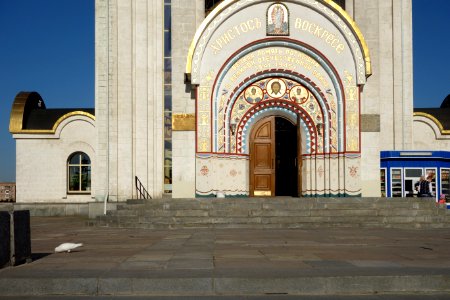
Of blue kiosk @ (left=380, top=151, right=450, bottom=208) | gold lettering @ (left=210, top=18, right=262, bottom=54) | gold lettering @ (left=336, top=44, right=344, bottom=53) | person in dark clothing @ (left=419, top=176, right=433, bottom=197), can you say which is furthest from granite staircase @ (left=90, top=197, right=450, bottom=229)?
gold lettering @ (left=210, top=18, right=262, bottom=54)

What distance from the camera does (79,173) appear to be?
25.4 m

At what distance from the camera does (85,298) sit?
719 centimetres

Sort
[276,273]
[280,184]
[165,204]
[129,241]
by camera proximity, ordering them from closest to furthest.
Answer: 1. [276,273]
2. [129,241]
3. [165,204]
4. [280,184]

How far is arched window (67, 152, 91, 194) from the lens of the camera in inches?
996

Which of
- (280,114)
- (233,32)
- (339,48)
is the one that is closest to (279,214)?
(280,114)


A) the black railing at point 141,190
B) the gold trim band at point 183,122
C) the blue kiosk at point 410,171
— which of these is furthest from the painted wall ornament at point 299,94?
the black railing at point 141,190

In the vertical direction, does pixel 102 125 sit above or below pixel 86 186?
above

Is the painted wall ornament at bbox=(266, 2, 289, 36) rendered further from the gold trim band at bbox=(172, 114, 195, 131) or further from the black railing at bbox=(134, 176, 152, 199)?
the black railing at bbox=(134, 176, 152, 199)

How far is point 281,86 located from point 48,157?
10.7m

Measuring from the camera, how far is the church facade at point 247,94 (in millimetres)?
20453

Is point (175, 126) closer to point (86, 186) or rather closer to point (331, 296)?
point (86, 186)

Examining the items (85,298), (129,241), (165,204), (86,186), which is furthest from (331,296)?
(86,186)

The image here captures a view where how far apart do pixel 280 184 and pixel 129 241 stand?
10.6 m

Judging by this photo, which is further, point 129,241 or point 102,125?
point 102,125
